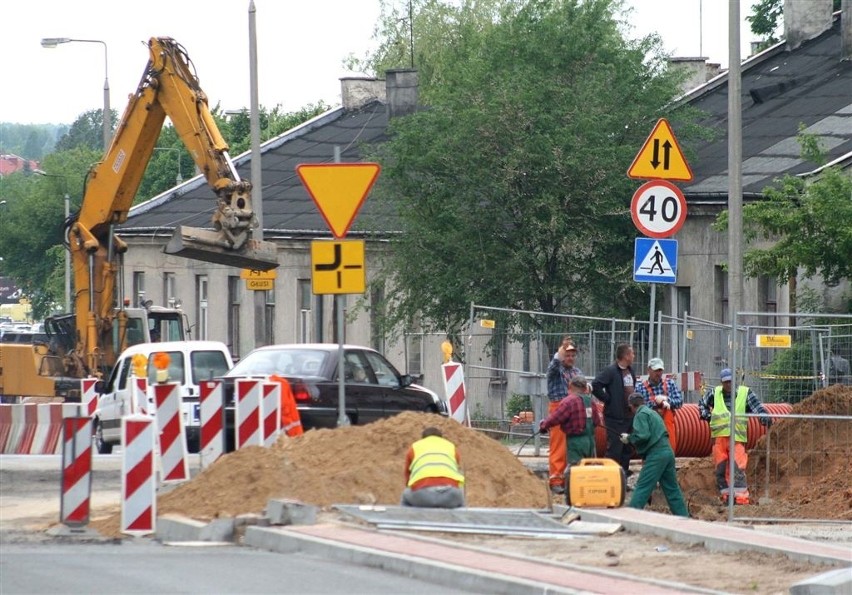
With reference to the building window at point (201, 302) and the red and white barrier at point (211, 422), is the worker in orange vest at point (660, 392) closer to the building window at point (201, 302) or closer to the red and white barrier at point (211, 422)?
the red and white barrier at point (211, 422)

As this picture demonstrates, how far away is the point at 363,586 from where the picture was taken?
11547 mm

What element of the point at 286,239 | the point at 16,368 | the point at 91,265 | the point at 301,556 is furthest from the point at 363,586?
the point at 286,239

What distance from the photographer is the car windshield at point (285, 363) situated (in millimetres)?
22500

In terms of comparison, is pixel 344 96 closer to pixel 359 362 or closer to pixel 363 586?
pixel 359 362

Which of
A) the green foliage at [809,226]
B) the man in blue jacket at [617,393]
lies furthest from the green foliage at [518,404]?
the man in blue jacket at [617,393]

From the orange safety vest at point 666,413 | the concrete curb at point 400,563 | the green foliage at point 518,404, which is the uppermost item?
the orange safety vest at point 666,413

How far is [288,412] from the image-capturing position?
66.8 ft

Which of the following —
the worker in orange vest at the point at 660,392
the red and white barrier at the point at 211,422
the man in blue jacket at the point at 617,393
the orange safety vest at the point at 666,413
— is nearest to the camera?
the red and white barrier at the point at 211,422

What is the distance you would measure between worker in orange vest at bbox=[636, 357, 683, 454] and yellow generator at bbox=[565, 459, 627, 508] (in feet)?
11.4

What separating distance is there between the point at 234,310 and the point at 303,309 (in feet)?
12.7

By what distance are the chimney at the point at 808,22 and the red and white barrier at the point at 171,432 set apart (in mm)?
30350

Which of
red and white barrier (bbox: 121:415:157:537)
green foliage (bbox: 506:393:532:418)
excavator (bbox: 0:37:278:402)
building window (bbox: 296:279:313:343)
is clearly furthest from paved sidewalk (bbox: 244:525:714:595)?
building window (bbox: 296:279:313:343)

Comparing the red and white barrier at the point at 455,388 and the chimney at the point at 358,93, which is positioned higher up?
the chimney at the point at 358,93

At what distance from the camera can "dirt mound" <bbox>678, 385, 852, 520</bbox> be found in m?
19.0
